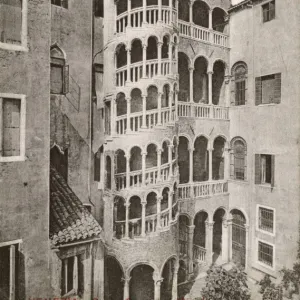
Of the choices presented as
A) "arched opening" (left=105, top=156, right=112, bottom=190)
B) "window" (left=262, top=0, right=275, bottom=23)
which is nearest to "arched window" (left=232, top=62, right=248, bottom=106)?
"window" (left=262, top=0, right=275, bottom=23)

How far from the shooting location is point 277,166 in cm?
1467

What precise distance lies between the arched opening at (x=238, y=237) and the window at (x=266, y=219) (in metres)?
1.12

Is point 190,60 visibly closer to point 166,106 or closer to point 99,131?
point 166,106

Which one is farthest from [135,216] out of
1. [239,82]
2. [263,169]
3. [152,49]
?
[239,82]

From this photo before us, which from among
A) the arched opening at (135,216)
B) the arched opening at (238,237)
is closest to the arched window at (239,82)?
the arched opening at (238,237)

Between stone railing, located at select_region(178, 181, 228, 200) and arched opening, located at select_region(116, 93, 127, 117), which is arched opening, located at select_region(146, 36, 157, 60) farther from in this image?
stone railing, located at select_region(178, 181, 228, 200)

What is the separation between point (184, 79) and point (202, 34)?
97.3 inches

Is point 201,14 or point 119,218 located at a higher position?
point 201,14

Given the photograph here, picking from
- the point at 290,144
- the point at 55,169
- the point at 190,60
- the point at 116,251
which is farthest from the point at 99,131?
the point at 290,144

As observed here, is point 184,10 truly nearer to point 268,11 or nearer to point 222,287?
point 268,11

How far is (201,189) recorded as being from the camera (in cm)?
1688

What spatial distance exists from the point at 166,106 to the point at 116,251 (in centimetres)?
639

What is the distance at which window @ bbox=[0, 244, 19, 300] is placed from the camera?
7.55 metres

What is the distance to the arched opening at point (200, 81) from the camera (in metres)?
17.3
